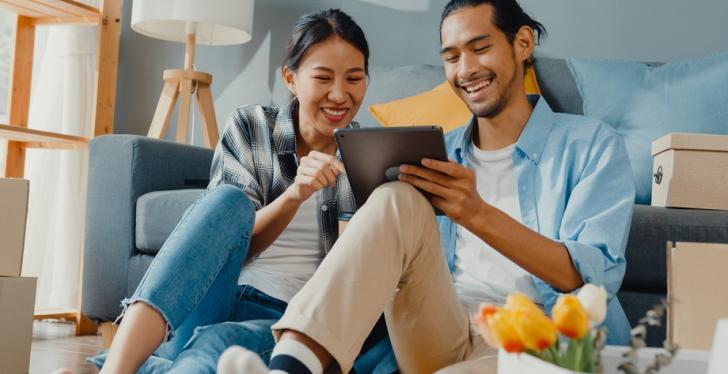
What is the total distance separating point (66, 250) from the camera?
316 centimetres

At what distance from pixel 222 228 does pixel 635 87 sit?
1.42 meters

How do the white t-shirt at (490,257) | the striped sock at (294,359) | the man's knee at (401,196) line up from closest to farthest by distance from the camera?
1. the striped sock at (294,359)
2. the man's knee at (401,196)
3. the white t-shirt at (490,257)

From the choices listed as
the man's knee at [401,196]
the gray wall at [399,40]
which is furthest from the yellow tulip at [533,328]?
the gray wall at [399,40]

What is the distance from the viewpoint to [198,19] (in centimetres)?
282

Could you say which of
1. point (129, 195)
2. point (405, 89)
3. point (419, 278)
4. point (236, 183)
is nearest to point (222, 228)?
point (236, 183)

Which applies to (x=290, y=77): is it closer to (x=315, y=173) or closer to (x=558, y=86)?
(x=315, y=173)

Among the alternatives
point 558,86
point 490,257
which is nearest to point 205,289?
point 490,257

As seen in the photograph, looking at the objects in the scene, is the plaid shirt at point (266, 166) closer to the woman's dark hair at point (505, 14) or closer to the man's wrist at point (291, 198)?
the man's wrist at point (291, 198)

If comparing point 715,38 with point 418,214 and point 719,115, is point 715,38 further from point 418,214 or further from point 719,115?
point 418,214

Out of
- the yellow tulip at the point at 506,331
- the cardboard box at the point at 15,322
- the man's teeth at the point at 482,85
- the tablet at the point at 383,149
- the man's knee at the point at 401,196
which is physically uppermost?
the man's teeth at the point at 482,85

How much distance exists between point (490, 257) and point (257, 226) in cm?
41

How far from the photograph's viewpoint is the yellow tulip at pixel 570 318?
58cm

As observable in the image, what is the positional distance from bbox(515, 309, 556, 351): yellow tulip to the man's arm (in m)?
→ 0.57

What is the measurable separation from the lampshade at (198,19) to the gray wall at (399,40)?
209 millimetres
